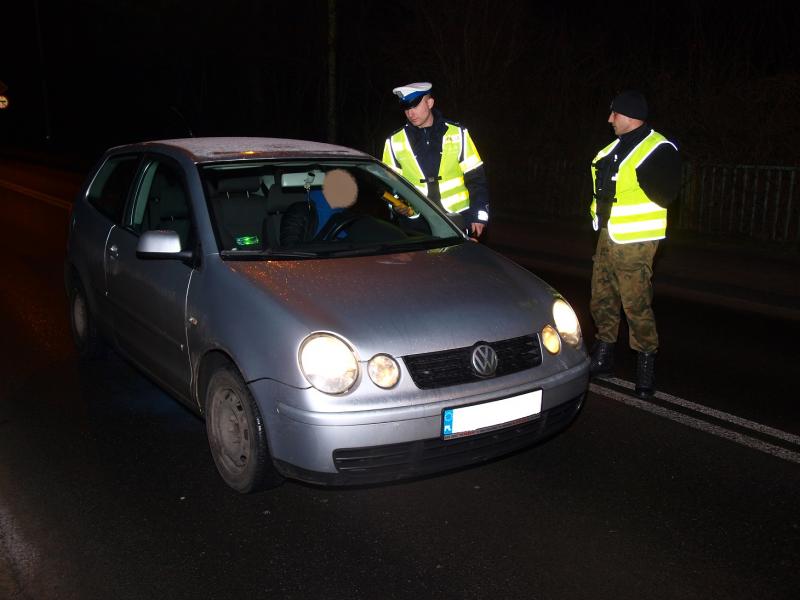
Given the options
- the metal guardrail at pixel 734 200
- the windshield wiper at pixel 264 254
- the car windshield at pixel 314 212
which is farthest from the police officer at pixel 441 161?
the metal guardrail at pixel 734 200

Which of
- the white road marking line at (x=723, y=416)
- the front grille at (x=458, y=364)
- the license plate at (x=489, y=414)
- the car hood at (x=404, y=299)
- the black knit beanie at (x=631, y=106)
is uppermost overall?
the black knit beanie at (x=631, y=106)

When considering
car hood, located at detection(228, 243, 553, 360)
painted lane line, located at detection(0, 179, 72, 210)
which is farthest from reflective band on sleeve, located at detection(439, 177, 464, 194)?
painted lane line, located at detection(0, 179, 72, 210)

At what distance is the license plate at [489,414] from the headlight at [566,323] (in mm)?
416

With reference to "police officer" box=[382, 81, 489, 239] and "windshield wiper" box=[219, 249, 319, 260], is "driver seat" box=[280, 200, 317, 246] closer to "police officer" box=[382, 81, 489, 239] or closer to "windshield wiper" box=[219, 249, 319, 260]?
"windshield wiper" box=[219, 249, 319, 260]

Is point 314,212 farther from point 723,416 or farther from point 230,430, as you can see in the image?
point 723,416

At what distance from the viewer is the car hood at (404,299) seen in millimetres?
3885

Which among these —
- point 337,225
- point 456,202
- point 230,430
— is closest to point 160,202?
point 337,225

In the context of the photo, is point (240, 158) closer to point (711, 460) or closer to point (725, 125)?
point (711, 460)

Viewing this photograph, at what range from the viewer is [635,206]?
5566mm

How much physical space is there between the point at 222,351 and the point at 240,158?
1386 mm

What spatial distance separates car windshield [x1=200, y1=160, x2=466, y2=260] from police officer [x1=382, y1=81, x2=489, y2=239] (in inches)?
37.6

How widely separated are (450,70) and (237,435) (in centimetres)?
1503

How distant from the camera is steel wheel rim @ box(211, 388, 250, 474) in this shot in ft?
13.5

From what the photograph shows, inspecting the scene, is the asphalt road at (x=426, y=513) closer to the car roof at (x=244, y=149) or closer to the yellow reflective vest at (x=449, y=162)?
the car roof at (x=244, y=149)
